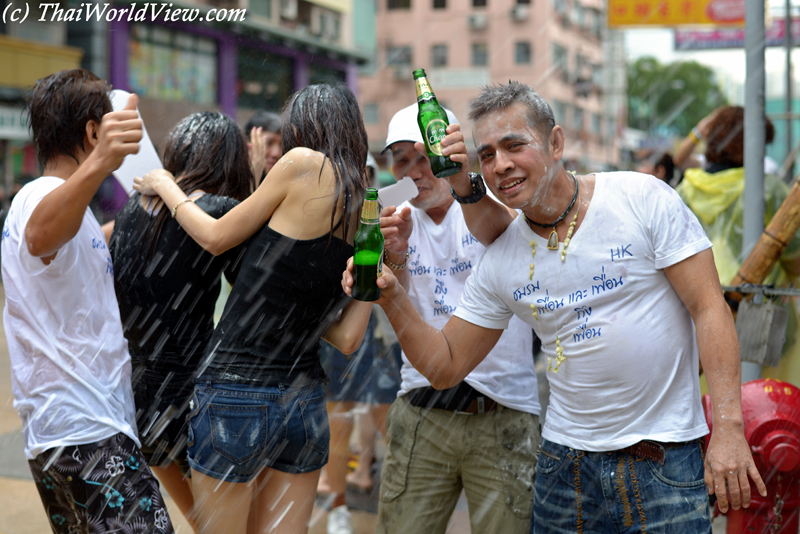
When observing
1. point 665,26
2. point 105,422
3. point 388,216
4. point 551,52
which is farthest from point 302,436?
point 551,52

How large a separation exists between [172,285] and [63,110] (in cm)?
70

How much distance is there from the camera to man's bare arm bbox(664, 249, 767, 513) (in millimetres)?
2023

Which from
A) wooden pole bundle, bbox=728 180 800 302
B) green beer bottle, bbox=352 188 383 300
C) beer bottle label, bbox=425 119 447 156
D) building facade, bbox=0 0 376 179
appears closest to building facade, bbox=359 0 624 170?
building facade, bbox=0 0 376 179

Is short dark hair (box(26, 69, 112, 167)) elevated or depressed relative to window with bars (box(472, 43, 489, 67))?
depressed

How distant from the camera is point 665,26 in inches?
381

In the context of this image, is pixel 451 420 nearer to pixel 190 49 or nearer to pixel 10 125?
pixel 10 125

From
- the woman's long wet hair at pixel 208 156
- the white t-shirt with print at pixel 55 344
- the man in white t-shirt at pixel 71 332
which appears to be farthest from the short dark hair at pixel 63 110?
the woman's long wet hair at pixel 208 156

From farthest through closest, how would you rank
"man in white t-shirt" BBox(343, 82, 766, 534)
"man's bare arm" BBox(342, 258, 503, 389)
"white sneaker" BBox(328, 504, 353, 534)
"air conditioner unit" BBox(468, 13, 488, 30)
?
"air conditioner unit" BBox(468, 13, 488, 30), "white sneaker" BBox(328, 504, 353, 534), "man's bare arm" BBox(342, 258, 503, 389), "man in white t-shirt" BBox(343, 82, 766, 534)

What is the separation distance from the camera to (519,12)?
160ft

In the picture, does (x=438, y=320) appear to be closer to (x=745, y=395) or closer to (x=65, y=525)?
(x=745, y=395)

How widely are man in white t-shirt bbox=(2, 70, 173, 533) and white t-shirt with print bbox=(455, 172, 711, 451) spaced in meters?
1.37

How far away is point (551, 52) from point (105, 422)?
5207 centimetres

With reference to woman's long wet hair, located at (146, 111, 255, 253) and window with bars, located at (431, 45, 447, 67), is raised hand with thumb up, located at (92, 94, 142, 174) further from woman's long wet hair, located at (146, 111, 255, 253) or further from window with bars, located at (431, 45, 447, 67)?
window with bars, located at (431, 45, 447, 67)

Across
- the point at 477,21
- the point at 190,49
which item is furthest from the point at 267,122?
the point at 477,21
